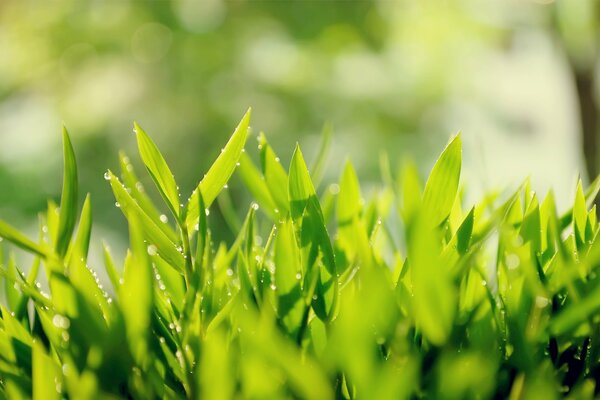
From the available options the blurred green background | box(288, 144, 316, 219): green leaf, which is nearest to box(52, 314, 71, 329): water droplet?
box(288, 144, 316, 219): green leaf

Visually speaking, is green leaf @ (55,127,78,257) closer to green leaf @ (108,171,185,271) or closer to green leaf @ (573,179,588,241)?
green leaf @ (108,171,185,271)

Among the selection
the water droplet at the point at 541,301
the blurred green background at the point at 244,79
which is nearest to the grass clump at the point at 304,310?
the water droplet at the point at 541,301

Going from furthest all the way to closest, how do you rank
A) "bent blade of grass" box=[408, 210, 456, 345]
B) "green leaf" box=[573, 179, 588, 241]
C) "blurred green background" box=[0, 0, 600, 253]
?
"blurred green background" box=[0, 0, 600, 253] < "green leaf" box=[573, 179, 588, 241] < "bent blade of grass" box=[408, 210, 456, 345]

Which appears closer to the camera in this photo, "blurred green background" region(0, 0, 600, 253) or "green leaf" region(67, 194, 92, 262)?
"green leaf" region(67, 194, 92, 262)

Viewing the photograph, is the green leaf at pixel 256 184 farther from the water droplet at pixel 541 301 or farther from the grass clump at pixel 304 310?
the water droplet at pixel 541 301

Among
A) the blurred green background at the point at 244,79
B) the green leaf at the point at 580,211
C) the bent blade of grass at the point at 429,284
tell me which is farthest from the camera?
the blurred green background at the point at 244,79

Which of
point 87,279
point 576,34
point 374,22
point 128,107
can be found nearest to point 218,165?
point 87,279

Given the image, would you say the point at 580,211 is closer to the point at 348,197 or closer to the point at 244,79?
the point at 348,197

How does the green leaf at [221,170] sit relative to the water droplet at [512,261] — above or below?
above
